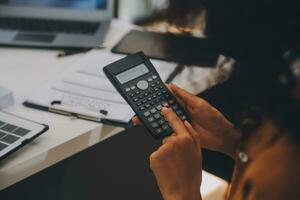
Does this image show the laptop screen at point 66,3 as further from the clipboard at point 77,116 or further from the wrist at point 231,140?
the wrist at point 231,140

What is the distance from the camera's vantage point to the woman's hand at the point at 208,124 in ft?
2.99

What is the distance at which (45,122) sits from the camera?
3.08 ft

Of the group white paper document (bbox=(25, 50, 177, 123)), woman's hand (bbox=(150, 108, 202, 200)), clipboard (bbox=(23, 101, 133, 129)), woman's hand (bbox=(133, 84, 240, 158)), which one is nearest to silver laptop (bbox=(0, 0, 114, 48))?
white paper document (bbox=(25, 50, 177, 123))

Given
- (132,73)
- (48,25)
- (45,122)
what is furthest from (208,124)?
(48,25)

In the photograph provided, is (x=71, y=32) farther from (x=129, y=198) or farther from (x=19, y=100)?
(x=129, y=198)

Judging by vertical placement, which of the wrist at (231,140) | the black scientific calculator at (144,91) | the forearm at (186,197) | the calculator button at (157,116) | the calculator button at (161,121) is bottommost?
the forearm at (186,197)

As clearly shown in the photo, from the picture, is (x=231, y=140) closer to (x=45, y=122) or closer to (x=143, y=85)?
(x=143, y=85)

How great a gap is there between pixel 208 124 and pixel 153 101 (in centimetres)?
11

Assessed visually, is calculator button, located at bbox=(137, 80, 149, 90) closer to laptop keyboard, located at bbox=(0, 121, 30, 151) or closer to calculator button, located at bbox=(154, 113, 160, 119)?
calculator button, located at bbox=(154, 113, 160, 119)

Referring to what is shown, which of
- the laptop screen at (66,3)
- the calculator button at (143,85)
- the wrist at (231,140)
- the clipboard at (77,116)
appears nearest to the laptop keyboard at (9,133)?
the clipboard at (77,116)

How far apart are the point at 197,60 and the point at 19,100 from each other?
0.38 metres

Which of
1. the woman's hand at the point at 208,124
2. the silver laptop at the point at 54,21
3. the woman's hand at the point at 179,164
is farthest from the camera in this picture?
the silver laptop at the point at 54,21

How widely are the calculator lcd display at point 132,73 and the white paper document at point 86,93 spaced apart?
0.22 feet

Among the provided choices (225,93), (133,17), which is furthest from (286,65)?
(133,17)
